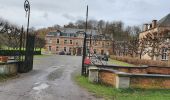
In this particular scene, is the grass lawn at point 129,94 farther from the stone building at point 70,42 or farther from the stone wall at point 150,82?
the stone building at point 70,42

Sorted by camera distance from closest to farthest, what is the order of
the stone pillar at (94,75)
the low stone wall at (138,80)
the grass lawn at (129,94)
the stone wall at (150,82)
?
the grass lawn at (129,94) < the low stone wall at (138,80) < the stone wall at (150,82) < the stone pillar at (94,75)

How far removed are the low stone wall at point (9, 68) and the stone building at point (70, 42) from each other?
90236 mm

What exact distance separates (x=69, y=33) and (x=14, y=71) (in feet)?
314

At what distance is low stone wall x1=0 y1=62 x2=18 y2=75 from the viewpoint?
19.1 meters

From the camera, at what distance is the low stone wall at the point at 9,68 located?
1908cm

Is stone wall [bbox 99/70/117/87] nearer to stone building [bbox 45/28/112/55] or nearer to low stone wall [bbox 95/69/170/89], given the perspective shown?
low stone wall [bbox 95/69/170/89]

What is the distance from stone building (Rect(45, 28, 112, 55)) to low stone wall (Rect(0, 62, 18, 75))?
90236 mm

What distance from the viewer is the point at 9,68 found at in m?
20.3

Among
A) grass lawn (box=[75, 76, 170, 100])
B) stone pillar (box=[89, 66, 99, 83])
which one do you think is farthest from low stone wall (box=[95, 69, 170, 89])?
stone pillar (box=[89, 66, 99, 83])

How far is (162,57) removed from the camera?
62.0 metres

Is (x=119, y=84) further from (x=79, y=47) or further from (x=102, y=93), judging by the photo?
(x=79, y=47)

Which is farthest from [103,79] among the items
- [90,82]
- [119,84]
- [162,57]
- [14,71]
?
[162,57]

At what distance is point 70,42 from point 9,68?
3777 inches

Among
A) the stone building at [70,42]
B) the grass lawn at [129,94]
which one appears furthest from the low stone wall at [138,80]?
the stone building at [70,42]
